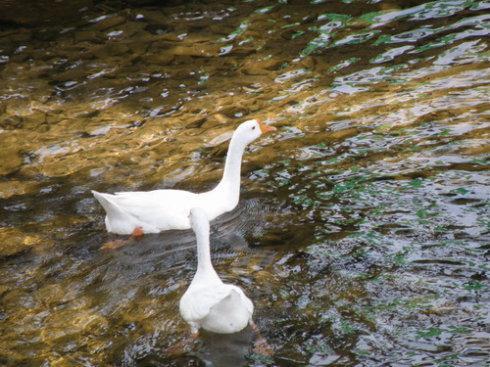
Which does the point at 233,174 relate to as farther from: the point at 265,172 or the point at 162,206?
the point at 162,206

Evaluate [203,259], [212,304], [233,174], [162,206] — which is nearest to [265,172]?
[233,174]

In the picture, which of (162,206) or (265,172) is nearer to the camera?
(162,206)

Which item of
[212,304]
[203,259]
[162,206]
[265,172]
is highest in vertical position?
[203,259]

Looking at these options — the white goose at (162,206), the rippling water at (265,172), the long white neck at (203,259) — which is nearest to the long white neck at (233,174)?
the white goose at (162,206)

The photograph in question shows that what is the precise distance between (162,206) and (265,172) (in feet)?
4.34

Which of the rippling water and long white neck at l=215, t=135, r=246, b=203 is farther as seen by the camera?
long white neck at l=215, t=135, r=246, b=203

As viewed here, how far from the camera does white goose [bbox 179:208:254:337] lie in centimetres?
530

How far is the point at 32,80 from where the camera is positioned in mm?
10852

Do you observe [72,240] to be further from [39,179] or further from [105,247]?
[39,179]

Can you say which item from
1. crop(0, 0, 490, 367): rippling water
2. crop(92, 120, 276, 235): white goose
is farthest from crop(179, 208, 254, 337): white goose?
crop(92, 120, 276, 235): white goose

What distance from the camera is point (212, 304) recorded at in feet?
17.4

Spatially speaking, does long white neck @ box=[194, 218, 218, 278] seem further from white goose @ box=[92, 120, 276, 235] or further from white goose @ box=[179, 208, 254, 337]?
white goose @ box=[92, 120, 276, 235]

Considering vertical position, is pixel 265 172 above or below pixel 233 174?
below

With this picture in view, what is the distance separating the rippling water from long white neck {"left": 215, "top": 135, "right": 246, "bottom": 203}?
208mm
